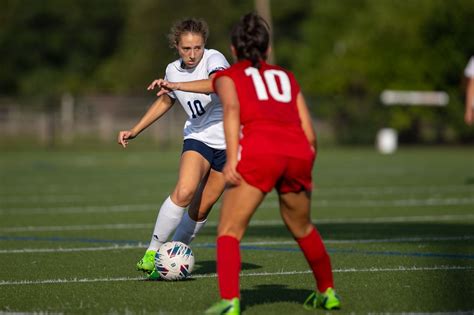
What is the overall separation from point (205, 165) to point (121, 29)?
7055cm

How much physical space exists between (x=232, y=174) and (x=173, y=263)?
2.03m

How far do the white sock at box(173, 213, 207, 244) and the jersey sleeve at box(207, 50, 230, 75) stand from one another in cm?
123

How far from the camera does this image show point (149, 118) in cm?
819

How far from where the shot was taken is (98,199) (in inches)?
651

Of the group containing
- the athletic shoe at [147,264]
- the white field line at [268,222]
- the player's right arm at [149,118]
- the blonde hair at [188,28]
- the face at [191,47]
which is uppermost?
the blonde hair at [188,28]

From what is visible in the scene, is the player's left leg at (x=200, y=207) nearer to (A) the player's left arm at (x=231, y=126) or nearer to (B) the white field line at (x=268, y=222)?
(A) the player's left arm at (x=231, y=126)

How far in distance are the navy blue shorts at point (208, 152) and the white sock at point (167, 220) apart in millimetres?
455

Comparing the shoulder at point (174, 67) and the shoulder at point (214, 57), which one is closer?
the shoulder at point (214, 57)

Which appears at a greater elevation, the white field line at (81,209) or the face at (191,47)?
the face at (191,47)

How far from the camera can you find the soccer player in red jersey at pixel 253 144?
5.91 metres

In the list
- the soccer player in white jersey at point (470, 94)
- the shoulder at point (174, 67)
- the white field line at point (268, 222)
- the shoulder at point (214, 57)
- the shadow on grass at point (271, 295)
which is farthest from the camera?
the soccer player in white jersey at point (470, 94)

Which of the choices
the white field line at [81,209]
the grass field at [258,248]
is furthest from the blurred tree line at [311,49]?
the white field line at [81,209]

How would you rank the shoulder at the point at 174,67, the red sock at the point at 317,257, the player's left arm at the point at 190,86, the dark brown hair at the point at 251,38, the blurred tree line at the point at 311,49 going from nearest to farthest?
the dark brown hair at the point at 251,38, the red sock at the point at 317,257, the player's left arm at the point at 190,86, the shoulder at the point at 174,67, the blurred tree line at the point at 311,49

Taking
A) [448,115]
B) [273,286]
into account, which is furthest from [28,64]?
[273,286]
